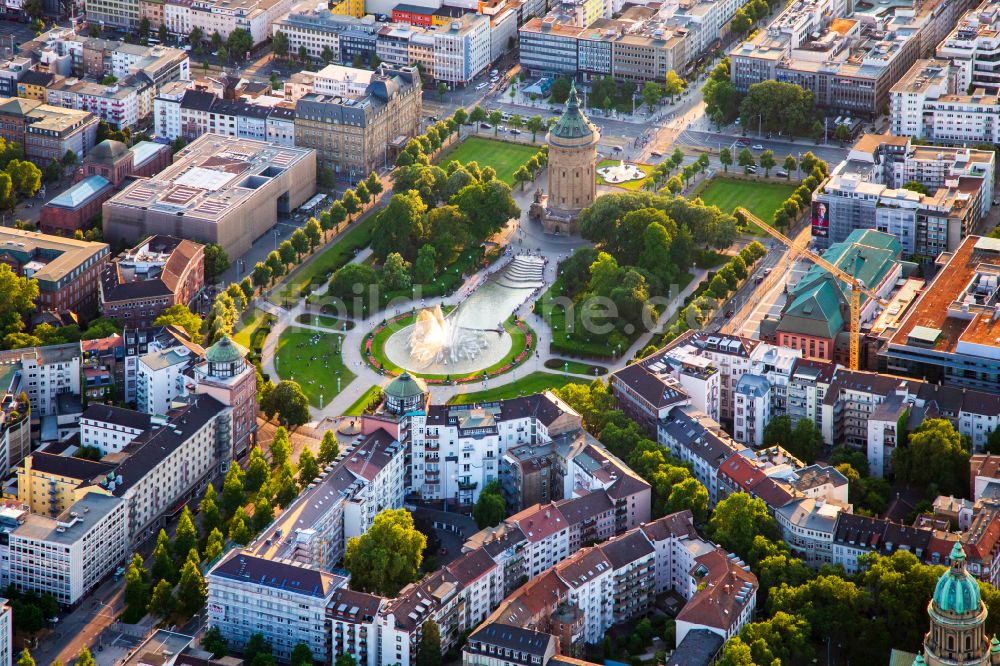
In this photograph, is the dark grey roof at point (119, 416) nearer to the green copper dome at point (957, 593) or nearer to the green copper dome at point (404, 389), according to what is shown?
the green copper dome at point (404, 389)

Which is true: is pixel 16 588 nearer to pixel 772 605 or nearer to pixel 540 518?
pixel 540 518

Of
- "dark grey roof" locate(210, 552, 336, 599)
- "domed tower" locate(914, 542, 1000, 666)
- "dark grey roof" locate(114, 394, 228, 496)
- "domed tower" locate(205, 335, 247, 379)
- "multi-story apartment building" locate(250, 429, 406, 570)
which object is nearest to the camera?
"domed tower" locate(914, 542, 1000, 666)

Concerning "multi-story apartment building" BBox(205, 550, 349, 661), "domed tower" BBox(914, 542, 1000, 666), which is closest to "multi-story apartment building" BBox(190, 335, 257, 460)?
"multi-story apartment building" BBox(205, 550, 349, 661)

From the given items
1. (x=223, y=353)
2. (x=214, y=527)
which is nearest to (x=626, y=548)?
(x=214, y=527)

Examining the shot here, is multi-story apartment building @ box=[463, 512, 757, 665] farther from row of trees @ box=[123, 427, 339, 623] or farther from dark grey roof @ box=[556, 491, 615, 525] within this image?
row of trees @ box=[123, 427, 339, 623]

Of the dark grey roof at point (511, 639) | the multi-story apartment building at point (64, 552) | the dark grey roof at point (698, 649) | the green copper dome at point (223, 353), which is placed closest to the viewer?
the dark grey roof at point (511, 639)

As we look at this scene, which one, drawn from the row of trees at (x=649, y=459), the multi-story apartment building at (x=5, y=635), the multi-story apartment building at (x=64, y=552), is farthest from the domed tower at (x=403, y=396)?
the multi-story apartment building at (x=5, y=635)

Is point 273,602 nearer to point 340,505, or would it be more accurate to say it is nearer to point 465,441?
point 340,505

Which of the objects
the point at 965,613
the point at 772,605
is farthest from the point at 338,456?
the point at 965,613
